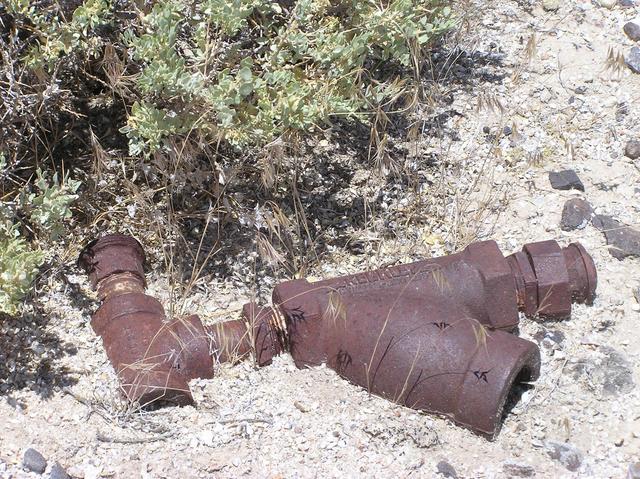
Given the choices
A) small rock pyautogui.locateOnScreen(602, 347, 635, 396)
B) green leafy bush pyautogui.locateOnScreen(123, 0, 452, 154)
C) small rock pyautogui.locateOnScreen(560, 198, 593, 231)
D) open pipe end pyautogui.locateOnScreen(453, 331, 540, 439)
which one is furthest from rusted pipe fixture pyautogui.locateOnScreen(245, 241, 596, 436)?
green leafy bush pyautogui.locateOnScreen(123, 0, 452, 154)

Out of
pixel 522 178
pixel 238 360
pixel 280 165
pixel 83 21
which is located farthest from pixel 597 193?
pixel 83 21

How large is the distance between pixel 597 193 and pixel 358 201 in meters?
0.96

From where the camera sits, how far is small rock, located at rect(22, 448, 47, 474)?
258 cm

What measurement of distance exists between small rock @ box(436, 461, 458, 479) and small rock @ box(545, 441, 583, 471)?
326 mm

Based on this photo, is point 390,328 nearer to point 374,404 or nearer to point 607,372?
point 374,404

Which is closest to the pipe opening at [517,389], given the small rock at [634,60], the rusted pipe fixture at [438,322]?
the rusted pipe fixture at [438,322]

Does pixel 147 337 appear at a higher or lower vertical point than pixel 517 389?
higher

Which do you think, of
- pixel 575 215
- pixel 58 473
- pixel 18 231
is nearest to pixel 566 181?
pixel 575 215

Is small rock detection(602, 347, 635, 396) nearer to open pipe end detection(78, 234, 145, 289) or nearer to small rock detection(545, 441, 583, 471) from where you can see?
small rock detection(545, 441, 583, 471)

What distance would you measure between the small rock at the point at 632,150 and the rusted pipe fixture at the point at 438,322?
804 millimetres

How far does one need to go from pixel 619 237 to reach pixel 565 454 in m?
1.00

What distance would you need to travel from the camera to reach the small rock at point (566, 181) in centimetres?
362

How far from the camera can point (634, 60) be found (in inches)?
162

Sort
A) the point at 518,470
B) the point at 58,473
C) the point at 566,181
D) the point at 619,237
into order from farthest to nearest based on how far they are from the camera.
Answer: the point at 566,181 < the point at 619,237 < the point at 518,470 < the point at 58,473
